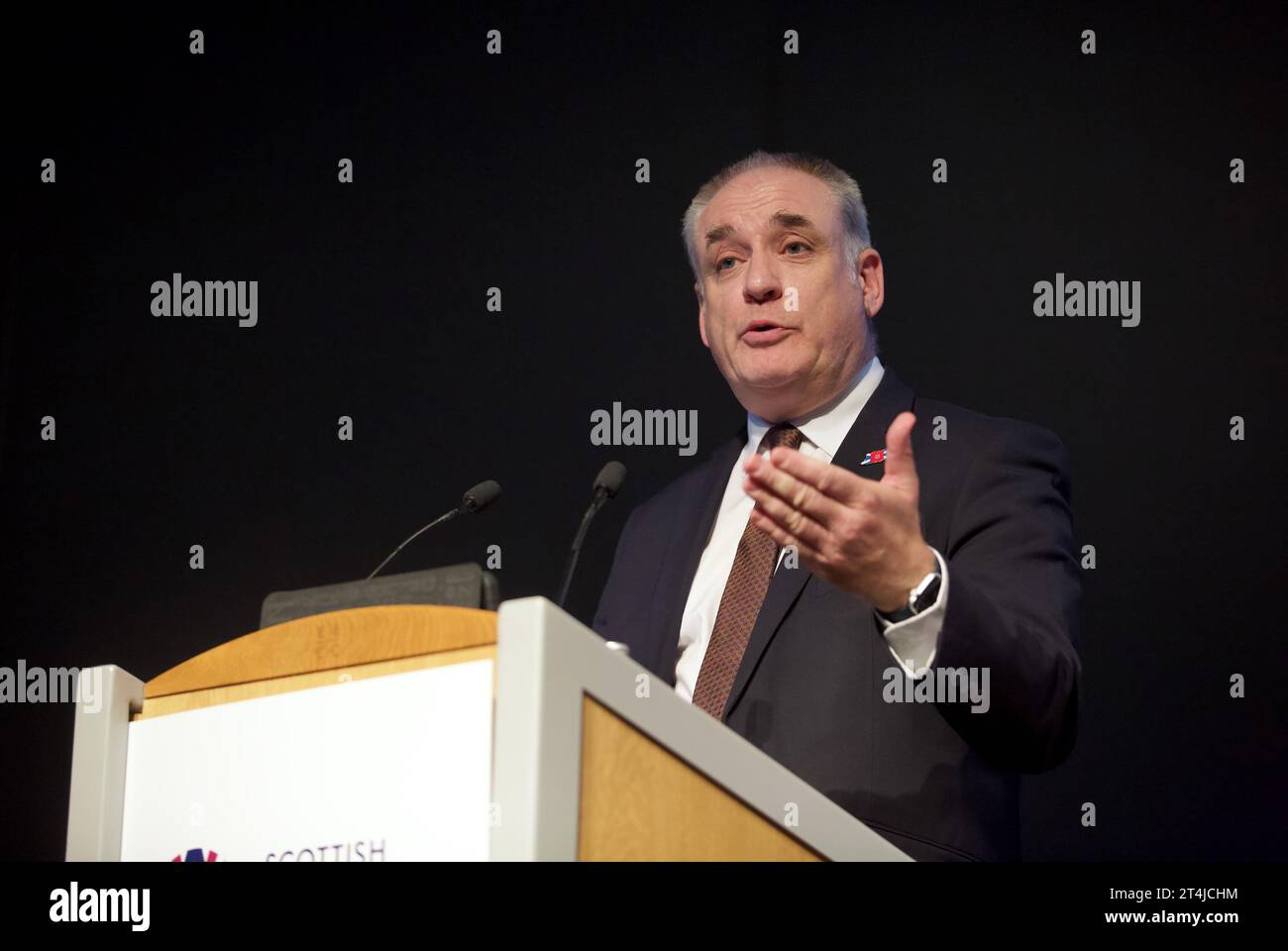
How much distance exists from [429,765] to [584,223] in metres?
2.34

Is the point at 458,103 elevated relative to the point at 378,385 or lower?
elevated

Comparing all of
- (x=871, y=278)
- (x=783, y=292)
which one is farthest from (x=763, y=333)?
(x=871, y=278)

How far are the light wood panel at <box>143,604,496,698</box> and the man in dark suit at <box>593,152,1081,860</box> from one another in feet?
1.10

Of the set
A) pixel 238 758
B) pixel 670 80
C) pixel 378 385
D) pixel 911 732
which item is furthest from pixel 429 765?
pixel 670 80

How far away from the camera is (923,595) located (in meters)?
1.62

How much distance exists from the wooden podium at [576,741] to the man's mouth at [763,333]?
4.29 feet

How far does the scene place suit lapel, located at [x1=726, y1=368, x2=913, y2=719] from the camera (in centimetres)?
214

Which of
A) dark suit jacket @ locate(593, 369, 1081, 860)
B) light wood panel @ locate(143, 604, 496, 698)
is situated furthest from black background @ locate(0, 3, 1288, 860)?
light wood panel @ locate(143, 604, 496, 698)

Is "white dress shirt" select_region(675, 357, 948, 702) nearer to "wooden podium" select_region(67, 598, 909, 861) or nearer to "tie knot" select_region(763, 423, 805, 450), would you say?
"tie knot" select_region(763, 423, 805, 450)

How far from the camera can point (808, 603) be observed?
2.17 meters

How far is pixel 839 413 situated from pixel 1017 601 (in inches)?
29.2

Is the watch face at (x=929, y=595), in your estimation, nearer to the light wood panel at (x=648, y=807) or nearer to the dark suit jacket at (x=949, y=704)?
the dark suit jacket at (x=949, y=704)

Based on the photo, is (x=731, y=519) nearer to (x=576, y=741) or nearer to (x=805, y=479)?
(x=805, y=479)
